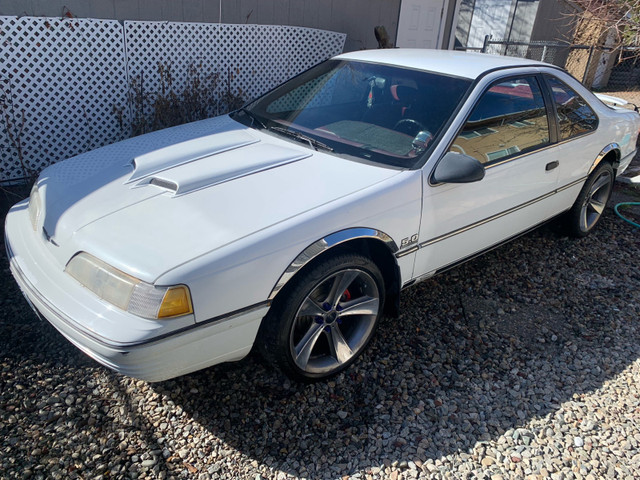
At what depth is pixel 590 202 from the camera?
4848mm

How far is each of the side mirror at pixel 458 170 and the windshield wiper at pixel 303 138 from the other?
671 millimetres

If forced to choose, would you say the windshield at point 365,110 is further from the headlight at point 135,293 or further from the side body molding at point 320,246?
the headlight at point 135,293

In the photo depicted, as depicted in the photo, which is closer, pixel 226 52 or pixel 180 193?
pixel 180 193

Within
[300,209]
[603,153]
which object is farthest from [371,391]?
[603,153]

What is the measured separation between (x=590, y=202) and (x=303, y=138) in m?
3.03

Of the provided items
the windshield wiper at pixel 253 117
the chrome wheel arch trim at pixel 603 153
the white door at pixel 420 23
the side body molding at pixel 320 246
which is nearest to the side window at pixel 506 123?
the side body molding at pixel 320 246

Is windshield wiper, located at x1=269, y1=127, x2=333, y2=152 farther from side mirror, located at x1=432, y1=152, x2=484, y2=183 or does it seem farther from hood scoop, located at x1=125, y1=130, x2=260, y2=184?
side mirror, located at x1=432, y1=152, x2=484, y2=183

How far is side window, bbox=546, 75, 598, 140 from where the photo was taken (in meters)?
3.98

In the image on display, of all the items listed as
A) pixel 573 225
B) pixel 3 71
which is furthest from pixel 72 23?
pixel 573 225

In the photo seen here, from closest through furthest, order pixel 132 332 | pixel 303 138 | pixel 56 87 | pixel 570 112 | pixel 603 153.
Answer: pixel 132 332 → pixel 303 138 → pixel 570 112 → pixel 603 153 → pixel 56 87

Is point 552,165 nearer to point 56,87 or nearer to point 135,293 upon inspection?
point 135,293

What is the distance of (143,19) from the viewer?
20.9ft

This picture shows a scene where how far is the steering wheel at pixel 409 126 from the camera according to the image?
10.6 ft

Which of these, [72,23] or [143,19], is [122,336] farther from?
[143,19]
